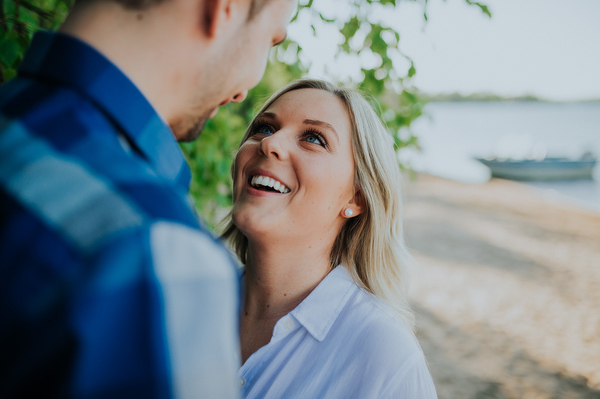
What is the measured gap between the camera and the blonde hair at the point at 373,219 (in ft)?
6.84

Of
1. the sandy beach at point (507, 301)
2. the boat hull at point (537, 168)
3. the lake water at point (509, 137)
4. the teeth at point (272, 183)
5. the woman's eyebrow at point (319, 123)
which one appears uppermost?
the woman's eyebrow at point (319, 123)

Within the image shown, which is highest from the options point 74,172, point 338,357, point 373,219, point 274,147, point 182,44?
point 182,44

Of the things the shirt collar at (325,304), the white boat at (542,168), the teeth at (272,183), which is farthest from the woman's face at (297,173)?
the white boat at (542,168)

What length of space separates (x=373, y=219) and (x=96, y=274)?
172cm

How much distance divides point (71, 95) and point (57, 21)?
8.30 ft

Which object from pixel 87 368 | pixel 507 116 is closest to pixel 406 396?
pixel 87 368

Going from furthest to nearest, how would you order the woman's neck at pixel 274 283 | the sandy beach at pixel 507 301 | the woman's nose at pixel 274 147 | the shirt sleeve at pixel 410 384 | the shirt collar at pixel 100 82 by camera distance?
the sandy beach at pixel 507 301
the woman's neck at pixel 274 283
the woman's nose at pixel 274 147
the shirt sleeve at pixel 410 384
the shirt collar at pixel 100 82

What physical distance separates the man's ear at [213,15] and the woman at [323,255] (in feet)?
3.43

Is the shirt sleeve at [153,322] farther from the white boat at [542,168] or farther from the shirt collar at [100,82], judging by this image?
the white boat at [542,168]

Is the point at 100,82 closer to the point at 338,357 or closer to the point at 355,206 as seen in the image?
the point at 338,357

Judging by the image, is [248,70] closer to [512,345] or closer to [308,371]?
[308,371]

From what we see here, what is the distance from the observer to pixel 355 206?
2148mm

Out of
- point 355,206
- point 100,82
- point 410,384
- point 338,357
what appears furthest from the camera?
point 355,206

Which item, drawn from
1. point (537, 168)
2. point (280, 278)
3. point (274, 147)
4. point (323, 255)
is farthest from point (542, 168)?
point (274, 147)
